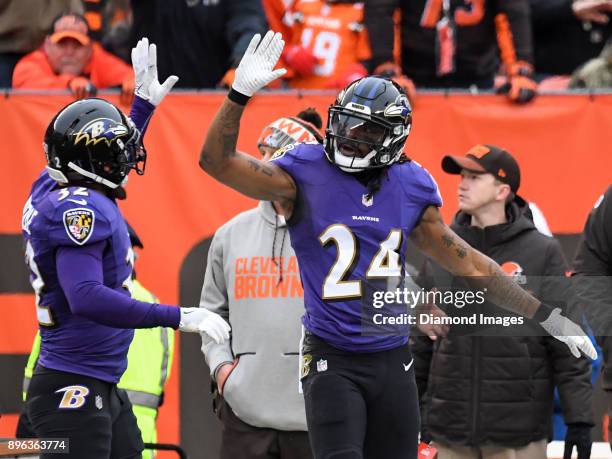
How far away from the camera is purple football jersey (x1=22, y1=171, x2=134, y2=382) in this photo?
439cm

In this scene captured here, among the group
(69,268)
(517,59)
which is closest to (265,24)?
(517,59)

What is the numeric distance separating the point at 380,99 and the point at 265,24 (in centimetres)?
325

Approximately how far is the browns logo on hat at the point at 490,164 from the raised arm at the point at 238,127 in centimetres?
183

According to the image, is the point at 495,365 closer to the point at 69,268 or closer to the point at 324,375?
the point at 324,375

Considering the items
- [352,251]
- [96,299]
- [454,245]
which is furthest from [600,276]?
[96,299]

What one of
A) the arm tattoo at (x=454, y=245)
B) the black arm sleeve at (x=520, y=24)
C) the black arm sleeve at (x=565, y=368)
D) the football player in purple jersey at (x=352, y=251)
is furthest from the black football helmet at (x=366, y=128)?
the black arm sleeve at (x=520, y=24)

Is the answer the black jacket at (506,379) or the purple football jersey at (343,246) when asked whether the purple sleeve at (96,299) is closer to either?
the purple football jersey at (343,246)

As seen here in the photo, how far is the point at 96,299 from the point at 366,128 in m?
1.12

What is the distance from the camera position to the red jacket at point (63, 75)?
7.01m

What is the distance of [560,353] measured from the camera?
18.0ft

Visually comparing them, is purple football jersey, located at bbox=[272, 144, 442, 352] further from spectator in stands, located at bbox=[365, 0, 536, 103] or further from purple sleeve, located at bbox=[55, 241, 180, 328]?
spectator in stands, located at bbox=[365, 0, 536, 103]

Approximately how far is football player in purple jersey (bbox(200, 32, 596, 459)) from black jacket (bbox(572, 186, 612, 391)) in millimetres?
740

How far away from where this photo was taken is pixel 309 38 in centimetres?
765

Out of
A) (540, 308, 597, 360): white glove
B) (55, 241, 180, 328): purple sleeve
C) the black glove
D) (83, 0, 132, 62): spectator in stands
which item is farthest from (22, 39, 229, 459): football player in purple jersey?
(83, 0, 132, 62): spectator in stands
